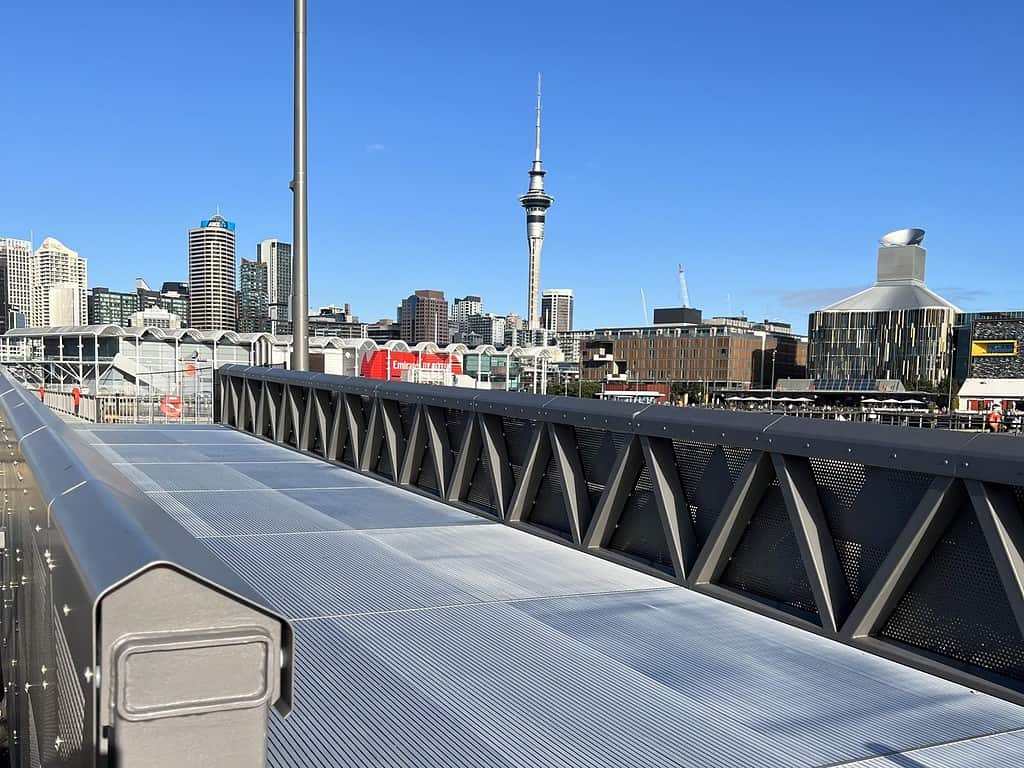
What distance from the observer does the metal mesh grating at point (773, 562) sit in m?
4.81

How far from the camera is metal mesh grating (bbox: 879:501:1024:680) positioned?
3830 mm

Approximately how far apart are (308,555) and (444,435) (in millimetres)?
2661

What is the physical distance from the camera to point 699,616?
15.7ft

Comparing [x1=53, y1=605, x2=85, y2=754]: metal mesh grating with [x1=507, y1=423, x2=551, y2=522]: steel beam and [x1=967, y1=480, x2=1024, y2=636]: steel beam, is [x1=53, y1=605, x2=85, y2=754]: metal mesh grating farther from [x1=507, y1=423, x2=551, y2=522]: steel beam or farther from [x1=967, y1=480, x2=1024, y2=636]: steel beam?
[x1=507, y1=423, x2=551, y2=522]: steel beam

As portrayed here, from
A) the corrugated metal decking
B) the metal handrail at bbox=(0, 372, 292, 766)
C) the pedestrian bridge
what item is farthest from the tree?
the metal handrail at bbox=(0, 372, 292, 766)

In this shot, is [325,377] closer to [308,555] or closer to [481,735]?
[308,555]

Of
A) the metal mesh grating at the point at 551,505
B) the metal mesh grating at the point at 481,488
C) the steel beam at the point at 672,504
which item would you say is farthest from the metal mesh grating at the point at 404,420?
the steel beam at the point at 672,504

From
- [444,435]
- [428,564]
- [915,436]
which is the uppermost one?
[915,436]

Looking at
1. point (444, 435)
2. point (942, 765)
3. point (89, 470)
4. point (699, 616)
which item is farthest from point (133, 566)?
point (444, 435)

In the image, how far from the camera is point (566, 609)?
4910 mm

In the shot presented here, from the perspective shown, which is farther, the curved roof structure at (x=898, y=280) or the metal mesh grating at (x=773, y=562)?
the curved roof structure at (x=898, y=280)

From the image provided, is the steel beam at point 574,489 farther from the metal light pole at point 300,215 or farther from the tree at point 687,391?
the tree at point 687,391

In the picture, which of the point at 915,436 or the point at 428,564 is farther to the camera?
the point at 428,564

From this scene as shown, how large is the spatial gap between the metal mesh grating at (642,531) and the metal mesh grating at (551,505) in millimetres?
626
